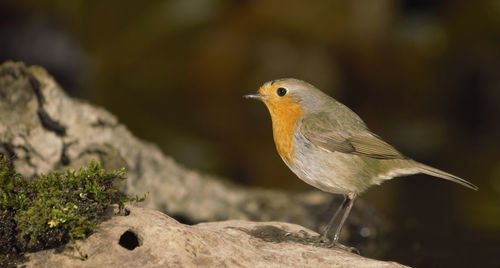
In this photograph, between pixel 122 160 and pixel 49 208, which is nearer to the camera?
pixel 49 208

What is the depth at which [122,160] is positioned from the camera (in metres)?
5.29

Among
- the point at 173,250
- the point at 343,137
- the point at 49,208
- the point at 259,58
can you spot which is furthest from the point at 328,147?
the point at 259,58

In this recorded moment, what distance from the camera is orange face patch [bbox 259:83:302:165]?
4168 millimetres

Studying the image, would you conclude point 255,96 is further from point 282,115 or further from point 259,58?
point 259,58

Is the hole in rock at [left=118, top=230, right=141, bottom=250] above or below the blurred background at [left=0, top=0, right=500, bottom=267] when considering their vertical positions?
below

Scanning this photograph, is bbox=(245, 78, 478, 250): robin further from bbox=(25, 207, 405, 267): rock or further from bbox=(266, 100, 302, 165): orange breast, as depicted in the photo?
bbox=(25, 207, 405, 267): rock

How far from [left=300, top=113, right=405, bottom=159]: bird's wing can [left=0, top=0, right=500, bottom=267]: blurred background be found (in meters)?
6.45

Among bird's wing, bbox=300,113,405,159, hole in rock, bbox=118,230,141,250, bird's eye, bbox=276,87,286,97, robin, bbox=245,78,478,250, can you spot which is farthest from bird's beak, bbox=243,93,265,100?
hole in rock, bbox=118,230,141,250

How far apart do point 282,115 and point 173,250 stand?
161 cm

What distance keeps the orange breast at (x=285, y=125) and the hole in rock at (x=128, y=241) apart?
53.5 inches

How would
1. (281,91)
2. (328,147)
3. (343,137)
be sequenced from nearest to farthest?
1. (328,147)
2. (343,137)
3. (281,91)

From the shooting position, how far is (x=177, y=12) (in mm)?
12578

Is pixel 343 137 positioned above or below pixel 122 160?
above

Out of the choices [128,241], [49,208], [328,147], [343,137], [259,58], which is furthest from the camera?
[259,58]
